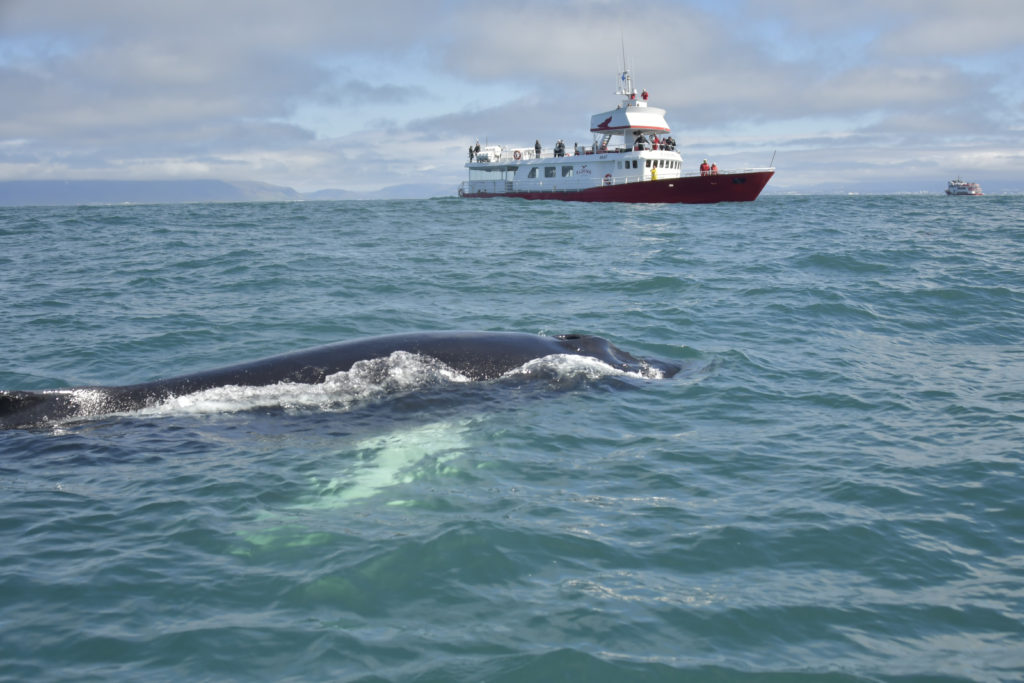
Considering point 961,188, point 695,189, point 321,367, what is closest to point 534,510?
point 321,367

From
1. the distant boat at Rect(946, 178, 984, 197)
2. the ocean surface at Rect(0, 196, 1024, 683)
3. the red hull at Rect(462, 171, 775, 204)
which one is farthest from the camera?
the distant boat at Rect(946, 178, 984, 197)

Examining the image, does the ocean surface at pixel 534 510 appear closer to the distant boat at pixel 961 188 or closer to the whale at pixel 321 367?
the whale at pixel 321 367

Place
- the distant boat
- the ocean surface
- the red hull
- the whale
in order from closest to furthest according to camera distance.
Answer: the ocean surface → the whale → the red hull → the distant boat

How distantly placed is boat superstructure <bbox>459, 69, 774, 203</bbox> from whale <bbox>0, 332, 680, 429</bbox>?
1914 inches

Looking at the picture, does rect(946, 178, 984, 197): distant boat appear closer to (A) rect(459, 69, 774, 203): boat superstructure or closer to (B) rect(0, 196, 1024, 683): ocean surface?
(A) rect(459, 69, 774, 203): boat superstructure

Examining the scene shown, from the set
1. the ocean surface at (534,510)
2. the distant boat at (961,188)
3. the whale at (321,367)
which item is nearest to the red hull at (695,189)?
the ocean surface at (534,510)

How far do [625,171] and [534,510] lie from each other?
6203 cm

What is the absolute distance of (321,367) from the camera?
9.23 metres

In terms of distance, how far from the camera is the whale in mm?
8398

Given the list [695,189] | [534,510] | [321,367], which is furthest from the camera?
[695,189]

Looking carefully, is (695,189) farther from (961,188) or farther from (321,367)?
(961,188)

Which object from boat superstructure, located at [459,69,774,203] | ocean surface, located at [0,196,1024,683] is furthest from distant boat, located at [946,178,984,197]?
ocean surface, located at [0,196,1024,683]

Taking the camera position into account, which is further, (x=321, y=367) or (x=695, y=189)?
(x=695, y=189)

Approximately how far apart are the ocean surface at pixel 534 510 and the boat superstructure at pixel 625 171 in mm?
43312
